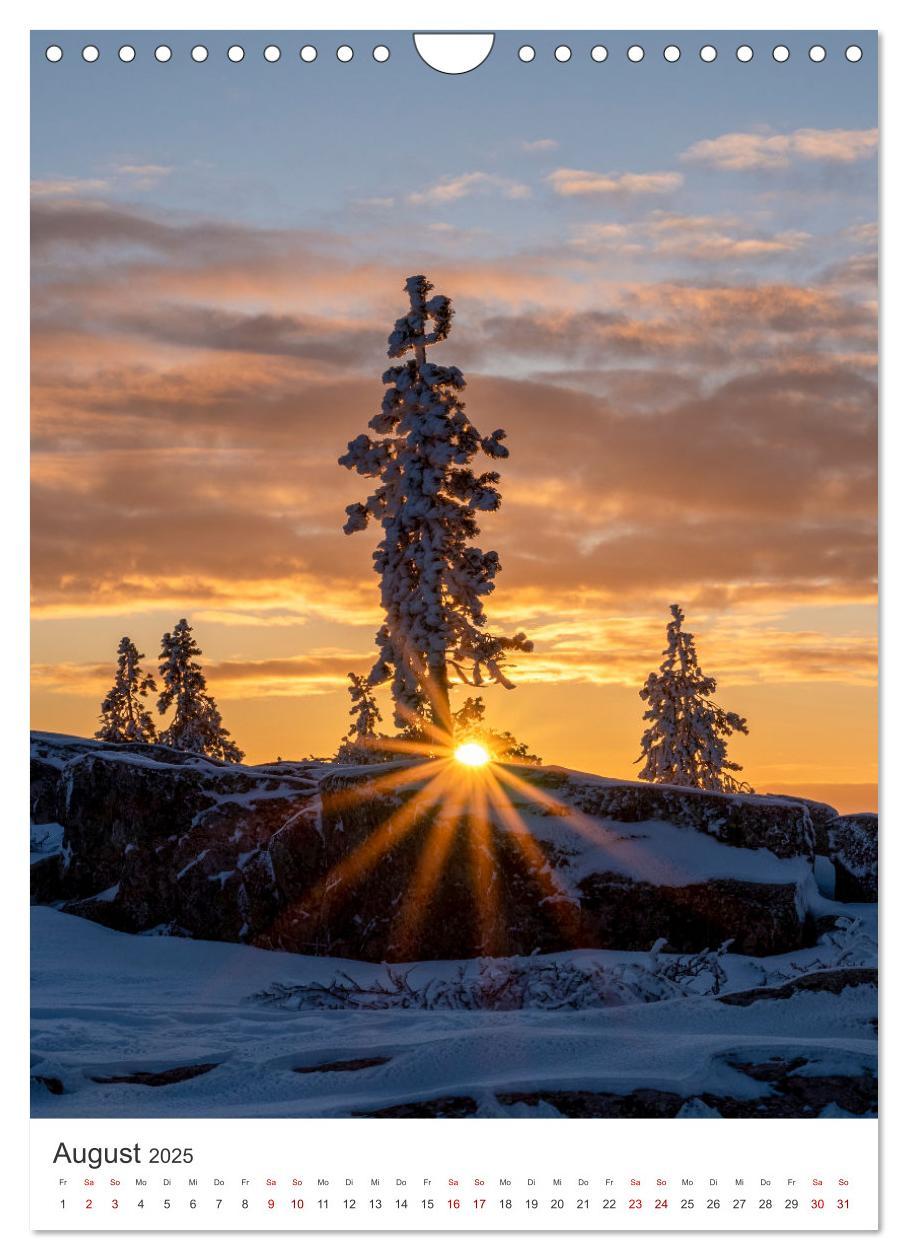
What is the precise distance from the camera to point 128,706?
4138cm

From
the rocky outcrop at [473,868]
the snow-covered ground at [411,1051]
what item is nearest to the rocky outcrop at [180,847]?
the rocky outcrop at [473,868]

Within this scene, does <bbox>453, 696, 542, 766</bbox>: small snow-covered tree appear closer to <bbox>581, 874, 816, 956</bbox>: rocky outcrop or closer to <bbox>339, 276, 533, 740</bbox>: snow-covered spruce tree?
<bbox>339, 276, 533, 740</bbox>: snow-covered spruce tree

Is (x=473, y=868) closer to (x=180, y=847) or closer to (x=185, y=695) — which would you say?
(x=180, y=847)

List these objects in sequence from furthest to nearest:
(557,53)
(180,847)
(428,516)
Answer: (428,516)
(180,847)
(557,53)

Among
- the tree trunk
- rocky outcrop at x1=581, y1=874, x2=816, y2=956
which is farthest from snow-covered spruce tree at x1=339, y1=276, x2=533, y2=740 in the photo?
rocky outcrop at x1=581, y1=874, x2=816, y2=956

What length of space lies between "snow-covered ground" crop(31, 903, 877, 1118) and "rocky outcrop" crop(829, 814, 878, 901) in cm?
444

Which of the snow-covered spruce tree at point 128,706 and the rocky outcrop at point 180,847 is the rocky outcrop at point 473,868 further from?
the snow-covered spruce tree at point 128,706

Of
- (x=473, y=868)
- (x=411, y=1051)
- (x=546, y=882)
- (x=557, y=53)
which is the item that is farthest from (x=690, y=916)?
(x=557, y=53)

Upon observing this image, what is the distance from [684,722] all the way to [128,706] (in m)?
17.0

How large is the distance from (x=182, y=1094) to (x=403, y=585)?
1690 centimetres

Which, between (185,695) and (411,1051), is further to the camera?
(185,695)

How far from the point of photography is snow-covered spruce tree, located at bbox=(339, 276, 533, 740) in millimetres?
22828
